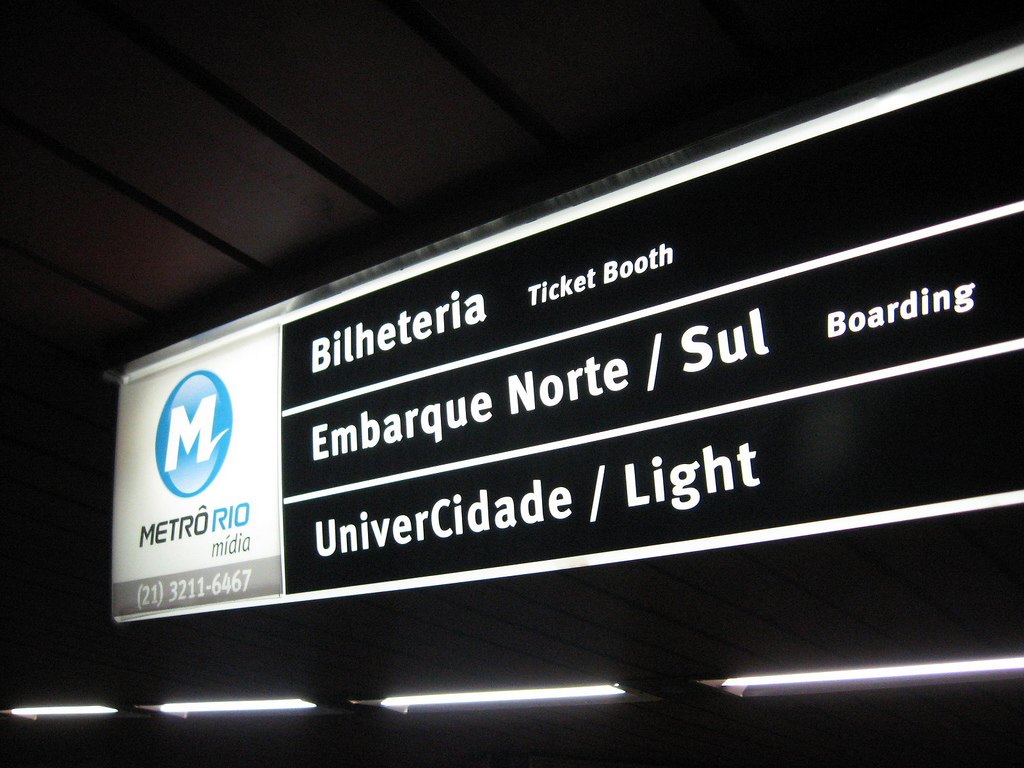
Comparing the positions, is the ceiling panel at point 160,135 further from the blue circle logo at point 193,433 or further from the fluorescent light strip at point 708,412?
the fluorescent light strip at point 708,412

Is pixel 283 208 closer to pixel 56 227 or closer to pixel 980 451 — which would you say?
pixel 56 227

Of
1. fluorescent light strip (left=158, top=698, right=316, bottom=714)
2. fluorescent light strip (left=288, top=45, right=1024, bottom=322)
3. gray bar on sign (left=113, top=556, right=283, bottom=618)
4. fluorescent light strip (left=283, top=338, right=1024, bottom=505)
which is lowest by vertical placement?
fluorescent light strip (left=158, top=698, right=316, bottom=714)

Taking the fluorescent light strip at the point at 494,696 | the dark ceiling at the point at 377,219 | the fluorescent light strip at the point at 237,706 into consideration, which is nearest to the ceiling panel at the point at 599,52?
the dark ceiling at the point at 377,219

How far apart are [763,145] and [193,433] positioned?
1.78 m

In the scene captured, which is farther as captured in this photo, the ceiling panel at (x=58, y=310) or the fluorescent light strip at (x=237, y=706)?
the fluorescent light strip at (x=237, y=706)

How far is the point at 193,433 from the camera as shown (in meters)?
2.63

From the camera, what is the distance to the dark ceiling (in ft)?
5.94

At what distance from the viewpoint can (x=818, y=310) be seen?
1612 millimetres

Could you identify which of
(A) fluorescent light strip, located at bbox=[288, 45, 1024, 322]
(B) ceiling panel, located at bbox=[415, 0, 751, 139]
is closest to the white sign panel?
(A) fluorescent light strip, located at bbox=[288, 45, 1024, 322]

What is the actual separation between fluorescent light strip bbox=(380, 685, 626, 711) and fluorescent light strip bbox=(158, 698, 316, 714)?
0.65 meters

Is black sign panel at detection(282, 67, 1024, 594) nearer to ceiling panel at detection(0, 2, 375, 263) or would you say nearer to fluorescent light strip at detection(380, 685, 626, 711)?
ceiling panel at detection(0, 2, 375, 263)

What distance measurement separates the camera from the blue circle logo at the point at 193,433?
2.57m

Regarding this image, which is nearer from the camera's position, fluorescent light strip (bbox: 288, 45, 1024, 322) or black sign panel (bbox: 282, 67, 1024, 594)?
black sign panel (bbox: 282, 67, 1024, 594)

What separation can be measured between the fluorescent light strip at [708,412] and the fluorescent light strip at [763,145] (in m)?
0.50
